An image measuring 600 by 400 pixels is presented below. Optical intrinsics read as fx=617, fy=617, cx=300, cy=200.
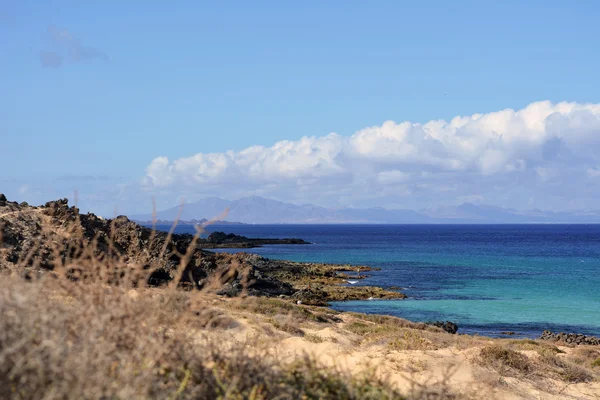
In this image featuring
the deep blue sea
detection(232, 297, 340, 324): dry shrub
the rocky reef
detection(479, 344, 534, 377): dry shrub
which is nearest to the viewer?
detection(479, 344, 534, 377): dry shrub

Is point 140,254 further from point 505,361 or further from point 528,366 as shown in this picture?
point 528,366

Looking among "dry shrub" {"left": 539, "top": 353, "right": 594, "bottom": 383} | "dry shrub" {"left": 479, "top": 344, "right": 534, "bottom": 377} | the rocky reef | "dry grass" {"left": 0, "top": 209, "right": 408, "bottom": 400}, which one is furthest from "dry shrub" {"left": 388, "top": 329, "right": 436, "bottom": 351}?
"dry grass" {"left": 0, "top": 209, "right": 408, "bottom": 400}

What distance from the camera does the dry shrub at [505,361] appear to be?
50.4ft

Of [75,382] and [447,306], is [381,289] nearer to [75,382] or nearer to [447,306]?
[447,306]

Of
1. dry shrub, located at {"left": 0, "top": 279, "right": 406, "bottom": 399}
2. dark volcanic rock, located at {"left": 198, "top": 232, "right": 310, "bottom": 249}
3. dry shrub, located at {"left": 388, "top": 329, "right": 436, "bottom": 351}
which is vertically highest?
dry shrub, located at {"left": 0, "top": 279, "right": 406, "bottom": 399}

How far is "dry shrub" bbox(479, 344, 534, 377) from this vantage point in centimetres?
1537

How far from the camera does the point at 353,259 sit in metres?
81.4

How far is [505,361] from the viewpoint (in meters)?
15.8

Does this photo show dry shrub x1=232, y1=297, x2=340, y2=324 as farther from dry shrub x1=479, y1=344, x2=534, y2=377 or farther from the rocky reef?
dry shrub x1=479, y1=344, x2=534, y2=377

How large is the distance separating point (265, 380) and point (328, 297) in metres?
36.6

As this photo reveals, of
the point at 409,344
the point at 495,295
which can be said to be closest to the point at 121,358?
the point at 409,344

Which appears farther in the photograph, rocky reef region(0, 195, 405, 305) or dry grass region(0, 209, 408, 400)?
rocky reef region(0, 195, 405, 305)

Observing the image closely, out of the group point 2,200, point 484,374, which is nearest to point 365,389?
point 484,374

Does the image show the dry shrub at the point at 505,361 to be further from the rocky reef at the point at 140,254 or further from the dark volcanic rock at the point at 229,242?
the dark volcanic rock at the point at 229,242
